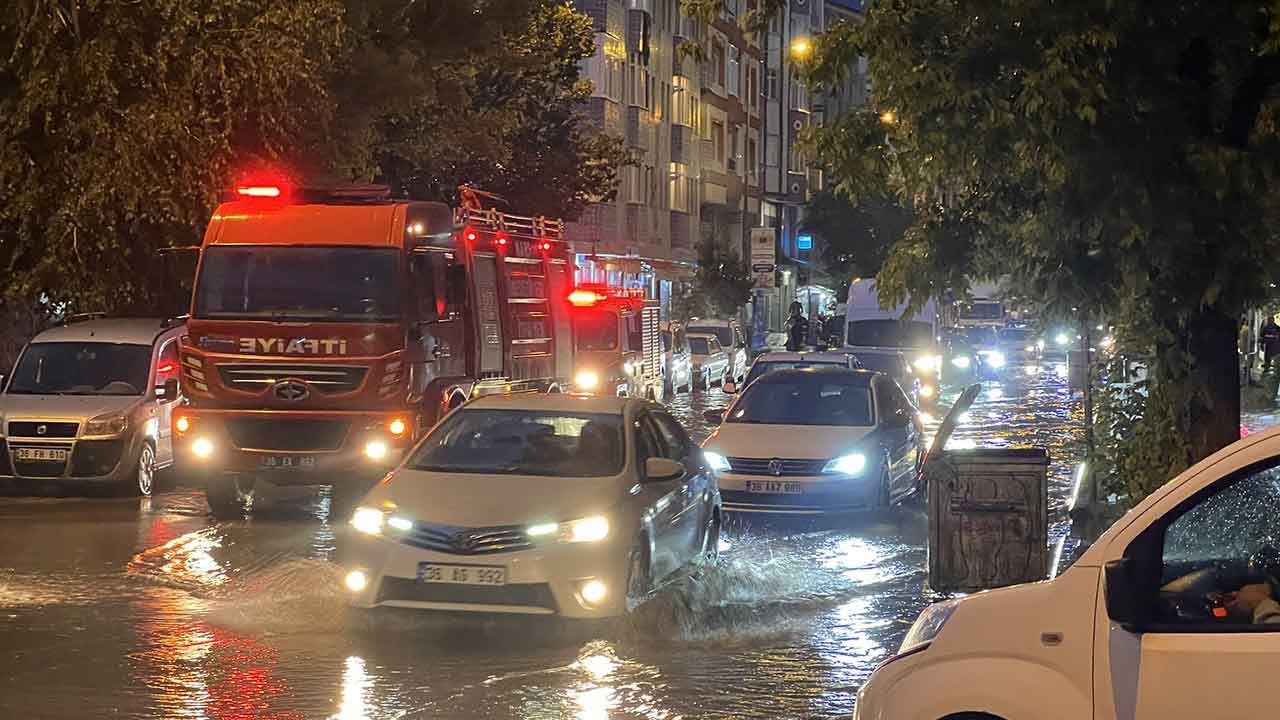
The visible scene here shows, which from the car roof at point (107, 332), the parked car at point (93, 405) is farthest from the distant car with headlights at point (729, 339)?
the parked car at point (93, 405)

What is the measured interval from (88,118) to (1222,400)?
47.6ft

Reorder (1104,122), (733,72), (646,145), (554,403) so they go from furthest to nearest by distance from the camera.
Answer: (733,72) → (646,145) → (554,403) → (1104,122)

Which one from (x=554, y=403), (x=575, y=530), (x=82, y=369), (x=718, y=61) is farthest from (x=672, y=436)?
(x=718, y=61)

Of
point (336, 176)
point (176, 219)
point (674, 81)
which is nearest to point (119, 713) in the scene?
point (176, 219)

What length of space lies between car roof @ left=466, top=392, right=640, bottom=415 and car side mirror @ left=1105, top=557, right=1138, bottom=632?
853cm

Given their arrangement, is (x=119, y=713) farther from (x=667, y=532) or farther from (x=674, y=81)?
(x=674, y=81)

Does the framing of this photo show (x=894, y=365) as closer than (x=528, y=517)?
No

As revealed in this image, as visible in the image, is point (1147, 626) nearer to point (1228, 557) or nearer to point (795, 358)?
point (1228, 557)

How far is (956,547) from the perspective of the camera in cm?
1385

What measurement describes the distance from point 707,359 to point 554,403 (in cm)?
3969

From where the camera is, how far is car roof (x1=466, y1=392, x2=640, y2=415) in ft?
46.4

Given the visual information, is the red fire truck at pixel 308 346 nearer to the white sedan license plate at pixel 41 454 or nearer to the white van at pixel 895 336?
the white sedan license plate at pixel 41 454

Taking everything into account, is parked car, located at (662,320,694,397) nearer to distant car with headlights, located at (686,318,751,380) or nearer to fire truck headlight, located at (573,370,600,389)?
distant car with headlights, located at (686,318,751,380)

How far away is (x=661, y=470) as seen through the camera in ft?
44.1
